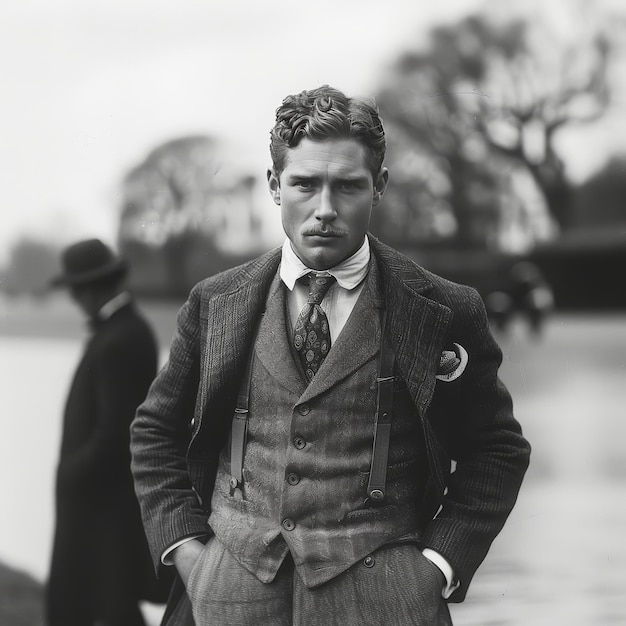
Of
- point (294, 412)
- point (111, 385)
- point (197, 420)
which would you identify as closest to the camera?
point (294, 412)

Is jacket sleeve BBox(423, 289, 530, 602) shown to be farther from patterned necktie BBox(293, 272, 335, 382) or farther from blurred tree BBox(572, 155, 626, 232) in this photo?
blurred tree BBox(572, 155, 626, 232)

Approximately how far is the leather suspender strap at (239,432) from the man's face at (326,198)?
10.5 inches

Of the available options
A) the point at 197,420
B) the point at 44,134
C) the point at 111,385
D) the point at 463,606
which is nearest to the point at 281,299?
the point at 197,420

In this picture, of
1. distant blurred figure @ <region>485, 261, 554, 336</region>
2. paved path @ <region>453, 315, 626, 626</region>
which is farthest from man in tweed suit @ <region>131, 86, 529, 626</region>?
distant blurred figure @ <region>485, 261, 554, 336</region>

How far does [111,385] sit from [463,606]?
1246mm

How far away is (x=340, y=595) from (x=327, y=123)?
2.91ft

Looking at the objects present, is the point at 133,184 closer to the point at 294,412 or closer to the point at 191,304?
the point at 191,304

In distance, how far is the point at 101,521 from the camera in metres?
3.23

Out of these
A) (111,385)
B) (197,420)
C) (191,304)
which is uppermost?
(191,304)

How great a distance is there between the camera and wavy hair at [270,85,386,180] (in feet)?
6.31

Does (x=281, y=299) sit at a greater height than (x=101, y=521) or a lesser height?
greater

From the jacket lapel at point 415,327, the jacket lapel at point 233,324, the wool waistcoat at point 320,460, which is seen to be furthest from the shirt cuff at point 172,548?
the jacket lapel at point 415,327

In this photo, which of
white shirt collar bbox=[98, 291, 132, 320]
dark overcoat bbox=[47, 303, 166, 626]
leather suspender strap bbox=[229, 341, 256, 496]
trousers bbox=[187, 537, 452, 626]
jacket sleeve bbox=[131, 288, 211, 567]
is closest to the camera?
trousers bbox=[187, 537, 452, 626]

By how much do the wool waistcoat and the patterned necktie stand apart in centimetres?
2
